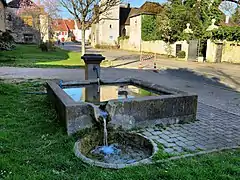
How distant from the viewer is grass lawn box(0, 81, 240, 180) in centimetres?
292

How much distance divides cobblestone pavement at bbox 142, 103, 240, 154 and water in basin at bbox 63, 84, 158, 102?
1.23 metres

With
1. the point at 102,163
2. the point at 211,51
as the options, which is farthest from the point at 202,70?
the point at 102,163

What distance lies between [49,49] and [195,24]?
17.3 metres

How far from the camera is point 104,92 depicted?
629 cm

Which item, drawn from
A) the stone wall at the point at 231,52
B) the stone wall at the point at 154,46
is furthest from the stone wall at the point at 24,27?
the stone wall at the point at 231,52

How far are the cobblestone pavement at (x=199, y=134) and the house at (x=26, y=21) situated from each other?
120 ft

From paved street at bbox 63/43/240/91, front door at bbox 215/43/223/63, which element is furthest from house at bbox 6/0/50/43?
front door at bbox 215/43/223/63

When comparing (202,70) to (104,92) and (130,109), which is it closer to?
(104,92)

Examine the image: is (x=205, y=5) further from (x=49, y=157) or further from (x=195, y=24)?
(x=49, y=157)

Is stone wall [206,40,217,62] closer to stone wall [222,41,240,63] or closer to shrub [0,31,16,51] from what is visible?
stone wall [222,41,240,63]

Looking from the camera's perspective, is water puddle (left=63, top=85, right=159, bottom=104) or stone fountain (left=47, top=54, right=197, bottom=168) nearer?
stone fountain (left=47, top=54, right=197, bottom=168)

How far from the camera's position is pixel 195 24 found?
84.6ft

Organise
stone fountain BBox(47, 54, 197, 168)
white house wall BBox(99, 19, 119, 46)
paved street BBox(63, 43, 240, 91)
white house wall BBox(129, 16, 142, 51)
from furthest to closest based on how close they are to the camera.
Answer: white house wall BBox(99, 19, 119, 46) < white house wall BBox(129, 16, 142, 51) < paved street BBox(63, 43, 240, 91) < stone fountain BBox(47, 54, 197, 168)

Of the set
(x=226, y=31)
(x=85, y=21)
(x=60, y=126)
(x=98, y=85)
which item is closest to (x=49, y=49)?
(x=85, y=21)
